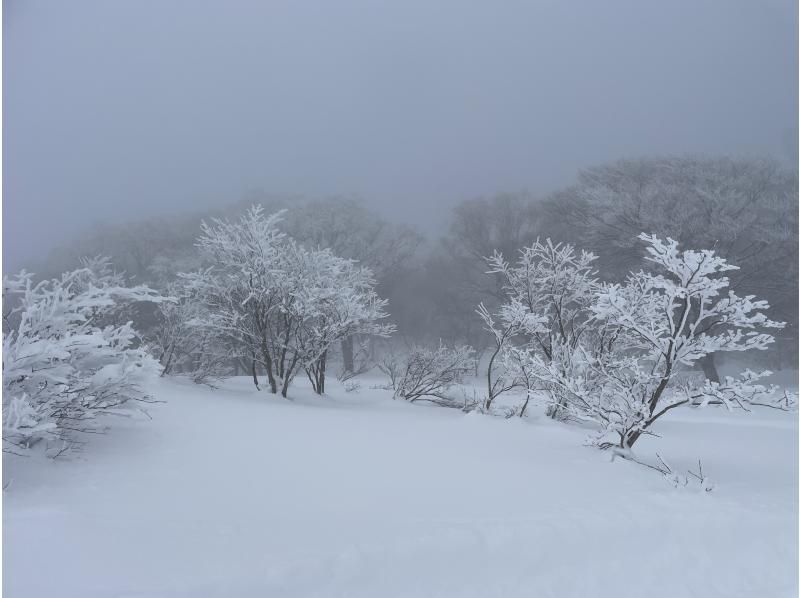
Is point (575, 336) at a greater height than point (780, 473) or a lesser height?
greater

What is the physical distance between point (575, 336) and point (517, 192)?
1655 centimetres

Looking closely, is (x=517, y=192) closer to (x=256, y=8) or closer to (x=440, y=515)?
(x=440, y=515)

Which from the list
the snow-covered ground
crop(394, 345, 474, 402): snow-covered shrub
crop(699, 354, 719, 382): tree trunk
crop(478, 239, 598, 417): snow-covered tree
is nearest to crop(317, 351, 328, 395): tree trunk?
crop(394, 345, 474, 402): snow-covered shrub

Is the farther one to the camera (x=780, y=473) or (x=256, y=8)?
(x=256, y=8)

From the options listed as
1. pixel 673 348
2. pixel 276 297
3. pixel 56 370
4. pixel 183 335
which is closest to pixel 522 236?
pixel 276 297

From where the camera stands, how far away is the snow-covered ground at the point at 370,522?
2.73 m

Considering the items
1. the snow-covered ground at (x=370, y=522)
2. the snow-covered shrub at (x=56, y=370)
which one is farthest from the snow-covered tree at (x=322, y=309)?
the snow-covered shrub at (x=56, y=370)

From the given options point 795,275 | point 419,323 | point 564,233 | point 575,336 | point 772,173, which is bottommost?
point 419,323

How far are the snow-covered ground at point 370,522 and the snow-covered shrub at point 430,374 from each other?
18.7 feet

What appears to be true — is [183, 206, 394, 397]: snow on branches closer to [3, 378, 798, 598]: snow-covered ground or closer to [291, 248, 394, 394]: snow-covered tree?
[291, 248, 394, 394]: snow-covered tree

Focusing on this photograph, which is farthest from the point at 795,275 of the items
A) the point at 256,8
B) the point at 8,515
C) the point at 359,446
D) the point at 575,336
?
the point at 256,8

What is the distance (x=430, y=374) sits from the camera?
11.6 m

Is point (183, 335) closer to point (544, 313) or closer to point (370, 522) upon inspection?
point (544, 313)

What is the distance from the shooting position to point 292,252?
1157 cm
